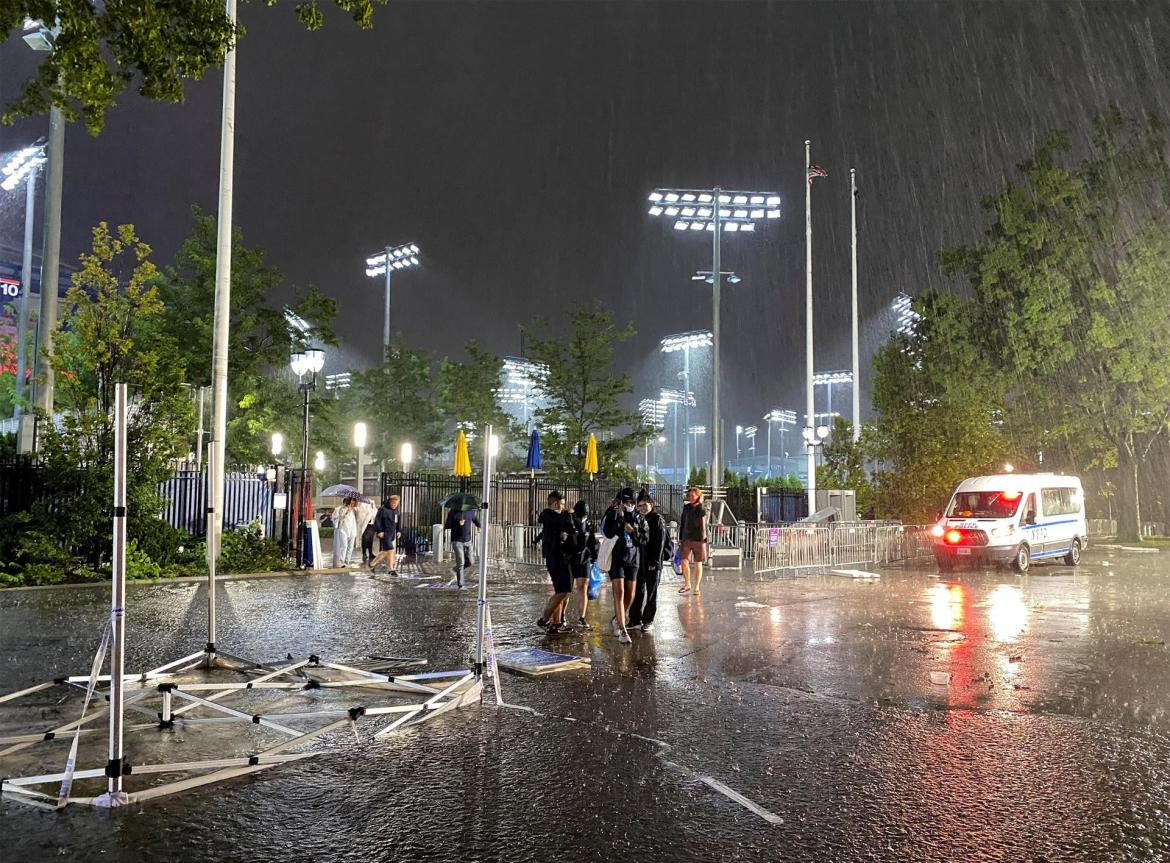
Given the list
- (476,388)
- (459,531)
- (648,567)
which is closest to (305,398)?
(459,531)

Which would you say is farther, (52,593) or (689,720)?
(52,593)

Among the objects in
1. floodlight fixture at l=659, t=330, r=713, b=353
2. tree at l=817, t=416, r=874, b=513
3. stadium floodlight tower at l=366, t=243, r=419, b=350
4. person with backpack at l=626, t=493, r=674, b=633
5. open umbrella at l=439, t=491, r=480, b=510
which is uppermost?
stadium floodlight tower at l=366, t=243, r=419, b=350

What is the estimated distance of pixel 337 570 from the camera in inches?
789

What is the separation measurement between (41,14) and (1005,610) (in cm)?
1474

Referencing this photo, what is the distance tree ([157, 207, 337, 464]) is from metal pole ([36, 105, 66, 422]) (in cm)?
706

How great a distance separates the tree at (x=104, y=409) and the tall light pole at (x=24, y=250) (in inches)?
82.3

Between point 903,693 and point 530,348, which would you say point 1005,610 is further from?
point 530,348

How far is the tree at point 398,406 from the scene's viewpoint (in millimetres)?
44781

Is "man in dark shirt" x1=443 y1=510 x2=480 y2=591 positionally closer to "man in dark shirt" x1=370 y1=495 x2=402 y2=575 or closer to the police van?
"man in dark shirt" x1=370 y1=495 x2=402 y2=575

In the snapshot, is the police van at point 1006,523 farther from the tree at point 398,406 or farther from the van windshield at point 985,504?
the tree at point 398,406

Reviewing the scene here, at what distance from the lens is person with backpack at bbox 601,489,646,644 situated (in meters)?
10.9

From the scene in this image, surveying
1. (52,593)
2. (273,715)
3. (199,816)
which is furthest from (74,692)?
(52,593)

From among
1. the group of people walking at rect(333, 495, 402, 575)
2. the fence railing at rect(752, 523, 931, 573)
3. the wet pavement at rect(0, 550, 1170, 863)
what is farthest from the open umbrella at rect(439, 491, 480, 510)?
the fence railing at rect(752, 523, 931, 573)

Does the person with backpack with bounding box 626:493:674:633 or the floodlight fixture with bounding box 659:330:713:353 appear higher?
the floodlight fixture with bounding box 659:330:713:353
